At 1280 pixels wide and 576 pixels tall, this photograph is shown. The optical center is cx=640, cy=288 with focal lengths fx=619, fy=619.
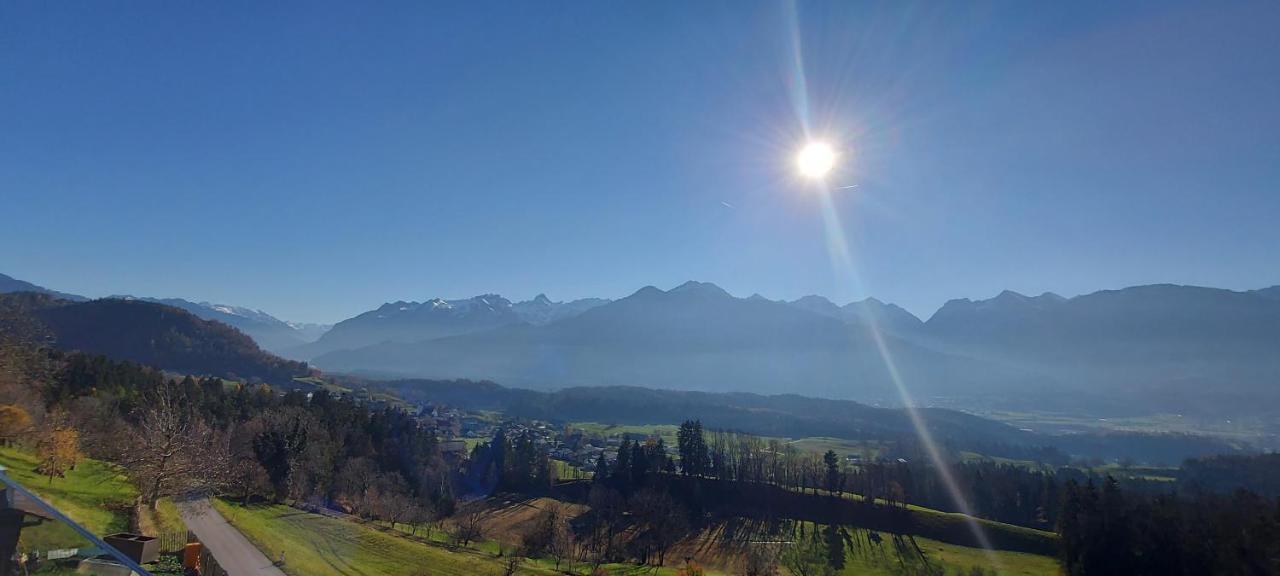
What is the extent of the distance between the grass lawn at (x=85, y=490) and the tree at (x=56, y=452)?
1.22 feet

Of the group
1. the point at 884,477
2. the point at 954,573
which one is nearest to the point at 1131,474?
the point at 884,477

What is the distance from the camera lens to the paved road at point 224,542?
25156 millimetres

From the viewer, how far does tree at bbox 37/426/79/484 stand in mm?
29141

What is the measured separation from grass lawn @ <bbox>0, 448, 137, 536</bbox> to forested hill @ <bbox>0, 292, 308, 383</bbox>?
11670 cm

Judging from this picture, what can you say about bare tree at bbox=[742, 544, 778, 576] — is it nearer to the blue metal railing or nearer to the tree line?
the tree line

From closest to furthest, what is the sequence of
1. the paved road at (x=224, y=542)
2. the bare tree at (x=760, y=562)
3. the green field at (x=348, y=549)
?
the paved road at (x=224, y=542) < the green field at (x=348, y=549) < the bare tree at (x=760, y=562)

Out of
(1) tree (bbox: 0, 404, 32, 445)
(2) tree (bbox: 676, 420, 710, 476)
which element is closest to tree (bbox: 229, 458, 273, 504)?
(1) tree (bbox: 0, 404, 32, 445)

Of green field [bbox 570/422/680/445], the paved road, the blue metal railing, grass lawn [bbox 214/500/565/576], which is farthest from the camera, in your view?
green field [bbox 570/422/680/445]

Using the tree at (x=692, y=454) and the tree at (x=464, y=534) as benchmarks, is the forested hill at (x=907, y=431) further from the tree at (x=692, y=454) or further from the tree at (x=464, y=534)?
the tree at (x=464, y=534)

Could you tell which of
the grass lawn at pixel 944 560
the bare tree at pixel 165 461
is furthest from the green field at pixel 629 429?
the bare tree at pixel 165 461

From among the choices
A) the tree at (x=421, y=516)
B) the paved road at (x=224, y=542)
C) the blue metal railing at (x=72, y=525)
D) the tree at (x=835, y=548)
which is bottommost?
the tree at (x=835, y=548)

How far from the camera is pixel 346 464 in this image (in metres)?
58.8

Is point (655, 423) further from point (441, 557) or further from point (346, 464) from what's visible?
point (441, 557)

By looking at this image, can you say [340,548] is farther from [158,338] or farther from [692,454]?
[158,338]
